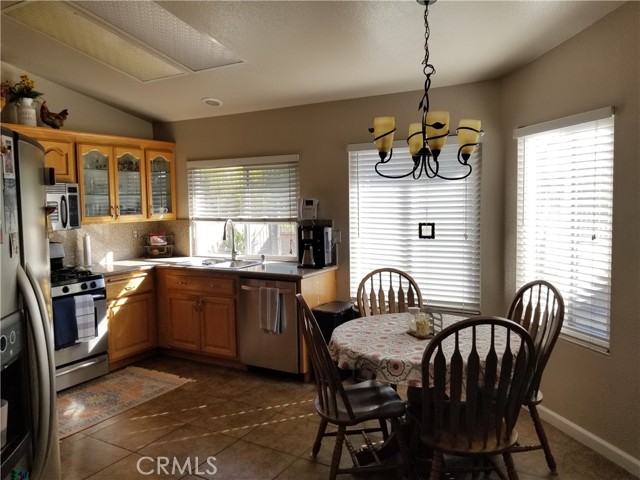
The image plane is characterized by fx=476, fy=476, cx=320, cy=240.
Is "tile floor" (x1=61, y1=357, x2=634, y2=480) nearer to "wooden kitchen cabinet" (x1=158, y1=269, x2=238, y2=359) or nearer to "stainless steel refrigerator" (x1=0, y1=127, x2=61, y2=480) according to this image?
"wooden kitchen cabinet" (x1=158, y1=269, x2=238, y2=359)

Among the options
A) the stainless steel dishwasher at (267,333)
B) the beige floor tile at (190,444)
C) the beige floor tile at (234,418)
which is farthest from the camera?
the stainless steel dishwasher at (267,333)

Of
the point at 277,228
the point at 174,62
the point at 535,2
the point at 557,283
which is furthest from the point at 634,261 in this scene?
the point at 174,62

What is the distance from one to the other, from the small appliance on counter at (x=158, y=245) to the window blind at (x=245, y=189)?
401mm

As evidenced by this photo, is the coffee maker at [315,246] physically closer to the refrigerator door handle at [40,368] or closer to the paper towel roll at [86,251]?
the paper towel roll at [86,251]

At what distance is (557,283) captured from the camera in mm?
3051

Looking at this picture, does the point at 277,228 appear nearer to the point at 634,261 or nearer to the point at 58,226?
the point at 58,226

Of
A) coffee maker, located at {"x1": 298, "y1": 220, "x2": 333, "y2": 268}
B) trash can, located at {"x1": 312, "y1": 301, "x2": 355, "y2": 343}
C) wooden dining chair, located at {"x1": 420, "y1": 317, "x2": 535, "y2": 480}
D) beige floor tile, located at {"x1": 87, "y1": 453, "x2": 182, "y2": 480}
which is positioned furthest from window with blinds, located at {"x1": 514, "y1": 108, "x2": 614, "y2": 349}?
beige floor tile, located at {"x1": 87, "y1": 453, "x2": 182, "y2": 480}

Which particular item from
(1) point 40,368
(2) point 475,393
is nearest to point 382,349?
(2) point 475,393

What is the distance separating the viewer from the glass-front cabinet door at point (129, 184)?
4473 mm

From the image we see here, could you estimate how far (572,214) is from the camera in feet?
9.52

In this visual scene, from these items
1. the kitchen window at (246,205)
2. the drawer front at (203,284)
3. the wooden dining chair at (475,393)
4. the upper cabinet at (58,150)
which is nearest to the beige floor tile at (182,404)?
the drawer front at (203,284)

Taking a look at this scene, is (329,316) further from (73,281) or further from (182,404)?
(73,281)

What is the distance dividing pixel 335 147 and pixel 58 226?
2378mm

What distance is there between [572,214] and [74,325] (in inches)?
141
